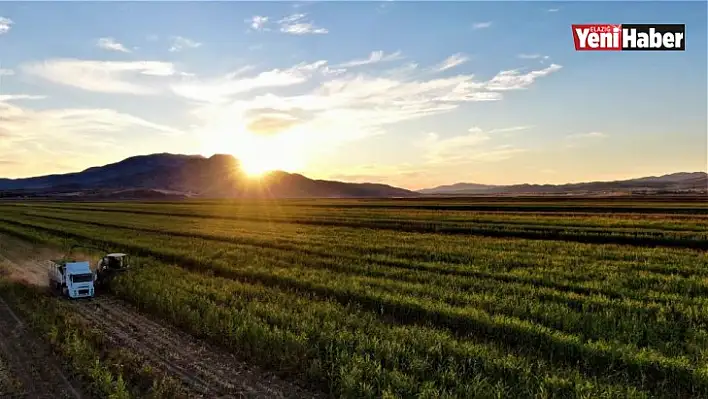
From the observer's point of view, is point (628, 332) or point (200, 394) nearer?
point (200, 394)

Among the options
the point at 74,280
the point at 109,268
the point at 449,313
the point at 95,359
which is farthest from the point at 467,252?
the point at 74,280

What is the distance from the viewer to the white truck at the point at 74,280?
20.7 meters

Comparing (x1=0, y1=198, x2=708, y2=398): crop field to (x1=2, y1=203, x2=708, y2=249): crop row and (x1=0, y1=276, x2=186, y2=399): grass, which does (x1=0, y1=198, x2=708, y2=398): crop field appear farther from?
(x1=0, y1=276, x2=186, y2=399): grass

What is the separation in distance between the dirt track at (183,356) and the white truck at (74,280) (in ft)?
2.00

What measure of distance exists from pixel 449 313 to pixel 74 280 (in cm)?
1694

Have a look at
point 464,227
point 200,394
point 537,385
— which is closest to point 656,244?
point 464,227

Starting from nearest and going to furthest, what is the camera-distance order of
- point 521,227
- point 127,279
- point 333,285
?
1. point 333,285
2. point 127,279
3. point 521,227

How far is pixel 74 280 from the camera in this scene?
20734mm

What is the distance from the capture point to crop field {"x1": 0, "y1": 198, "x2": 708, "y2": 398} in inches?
434

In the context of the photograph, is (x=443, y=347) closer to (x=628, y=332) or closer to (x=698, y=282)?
(x=628, y=332)

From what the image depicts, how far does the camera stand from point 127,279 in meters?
22.6

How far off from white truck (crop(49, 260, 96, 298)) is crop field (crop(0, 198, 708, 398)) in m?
1.23

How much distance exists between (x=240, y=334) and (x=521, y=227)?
1318 inches

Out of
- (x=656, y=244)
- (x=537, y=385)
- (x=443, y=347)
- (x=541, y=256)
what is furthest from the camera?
(x=656, y=244)
